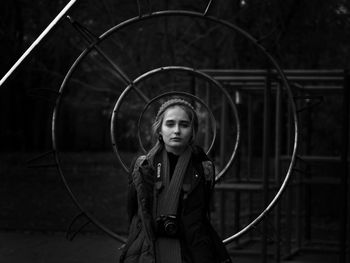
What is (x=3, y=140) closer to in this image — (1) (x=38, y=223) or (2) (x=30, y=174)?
(2) (x=30, y=174)

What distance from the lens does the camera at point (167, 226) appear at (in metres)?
3.34

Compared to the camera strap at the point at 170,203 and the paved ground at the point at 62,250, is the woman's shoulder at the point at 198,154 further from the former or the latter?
the paved ground at the point at 62,250

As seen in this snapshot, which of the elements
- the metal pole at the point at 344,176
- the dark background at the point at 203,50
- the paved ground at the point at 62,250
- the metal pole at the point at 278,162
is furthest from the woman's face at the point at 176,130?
the dark background at the point at 203,50

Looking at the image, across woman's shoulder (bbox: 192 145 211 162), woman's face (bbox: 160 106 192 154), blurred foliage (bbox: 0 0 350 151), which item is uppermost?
blurred foliage (bbox: 0 0 350 151)

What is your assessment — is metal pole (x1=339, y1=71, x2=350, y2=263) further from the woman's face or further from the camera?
the camera

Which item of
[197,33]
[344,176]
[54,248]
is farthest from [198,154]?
[197,33]

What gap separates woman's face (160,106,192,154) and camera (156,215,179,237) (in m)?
0.34

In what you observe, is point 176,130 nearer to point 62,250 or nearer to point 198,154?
point 198,154

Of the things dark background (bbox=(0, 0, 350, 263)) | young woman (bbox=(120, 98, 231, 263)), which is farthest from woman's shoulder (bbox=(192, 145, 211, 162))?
dark background (bbox=(0, 0, 350, 263))

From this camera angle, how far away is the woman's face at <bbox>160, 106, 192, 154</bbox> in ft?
11.5

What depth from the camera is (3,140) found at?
27.3 metres

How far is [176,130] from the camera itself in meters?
3.49

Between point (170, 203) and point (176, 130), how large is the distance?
354mm

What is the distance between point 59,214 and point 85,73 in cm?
512
